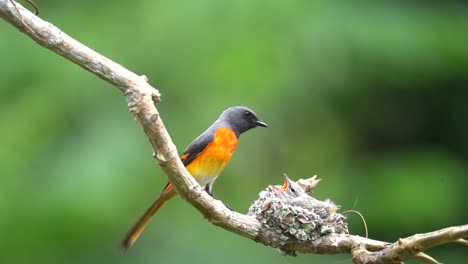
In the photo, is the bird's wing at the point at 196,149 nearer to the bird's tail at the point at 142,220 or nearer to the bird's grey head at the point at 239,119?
→ the bird's grey head at the point at 239,119

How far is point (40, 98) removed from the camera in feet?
31.3

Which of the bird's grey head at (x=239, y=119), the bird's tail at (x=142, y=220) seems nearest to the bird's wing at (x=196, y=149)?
the bird's grey head at (x=239, y=119)

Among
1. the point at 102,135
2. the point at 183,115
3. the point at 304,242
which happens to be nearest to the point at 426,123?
the point at 183,115

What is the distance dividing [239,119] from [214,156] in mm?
430

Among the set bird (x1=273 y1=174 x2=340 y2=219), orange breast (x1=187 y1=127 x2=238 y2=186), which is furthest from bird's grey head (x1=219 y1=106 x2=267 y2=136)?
bird (x1=273 y1=174 x2=340 y2=219)

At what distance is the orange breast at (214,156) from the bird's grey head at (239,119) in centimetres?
11

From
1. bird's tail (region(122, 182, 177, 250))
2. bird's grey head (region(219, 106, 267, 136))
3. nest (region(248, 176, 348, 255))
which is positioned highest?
bird's grey head (region(219, 106, 267, 136))

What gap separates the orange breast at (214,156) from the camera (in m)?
7.07

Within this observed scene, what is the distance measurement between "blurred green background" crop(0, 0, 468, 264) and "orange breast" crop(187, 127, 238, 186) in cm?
163

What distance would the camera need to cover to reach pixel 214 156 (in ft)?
23.2

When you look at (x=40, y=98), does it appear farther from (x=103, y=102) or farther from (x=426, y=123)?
(x=426, y=123)

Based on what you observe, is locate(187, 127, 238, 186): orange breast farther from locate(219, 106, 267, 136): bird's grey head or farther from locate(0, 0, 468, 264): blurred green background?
locate(0, 0, 468, 264): blurred green background

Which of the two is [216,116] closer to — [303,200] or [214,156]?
[214,156]

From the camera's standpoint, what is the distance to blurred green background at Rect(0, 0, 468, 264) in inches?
349
